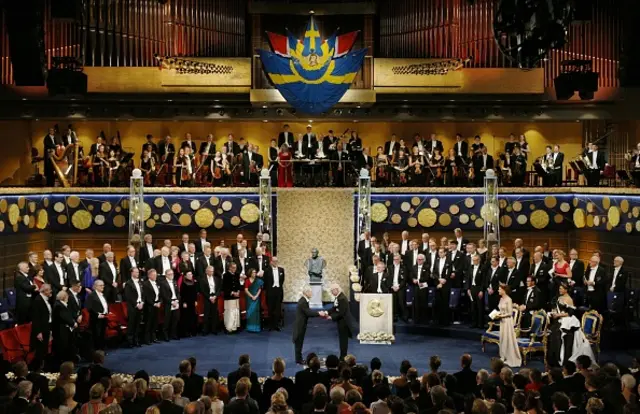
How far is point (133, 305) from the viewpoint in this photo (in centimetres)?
1638

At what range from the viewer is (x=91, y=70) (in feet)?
74.0

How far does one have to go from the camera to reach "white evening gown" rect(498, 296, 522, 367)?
14836mm

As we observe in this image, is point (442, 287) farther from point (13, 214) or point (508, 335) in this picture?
point (13, 214)

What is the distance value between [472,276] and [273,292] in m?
3.68

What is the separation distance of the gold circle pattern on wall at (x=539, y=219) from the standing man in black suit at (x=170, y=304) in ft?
30.1

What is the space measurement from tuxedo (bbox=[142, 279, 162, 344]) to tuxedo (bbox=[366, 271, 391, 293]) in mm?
3729

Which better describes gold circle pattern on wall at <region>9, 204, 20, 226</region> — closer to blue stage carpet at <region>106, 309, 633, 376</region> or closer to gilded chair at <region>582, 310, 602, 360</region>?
blue stage carpet at <region>106, 309, 633, 376</region>

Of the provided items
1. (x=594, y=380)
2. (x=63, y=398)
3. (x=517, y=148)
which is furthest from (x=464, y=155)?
(x=63, y=398)

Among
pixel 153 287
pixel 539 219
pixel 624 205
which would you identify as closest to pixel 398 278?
pixel 153 287

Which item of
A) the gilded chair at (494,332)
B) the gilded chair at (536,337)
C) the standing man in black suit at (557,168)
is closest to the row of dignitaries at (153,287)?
the gilded chair at (494,332)

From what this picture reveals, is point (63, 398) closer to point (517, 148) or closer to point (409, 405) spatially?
point (409, 405)

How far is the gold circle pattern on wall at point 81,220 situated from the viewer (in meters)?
21.7

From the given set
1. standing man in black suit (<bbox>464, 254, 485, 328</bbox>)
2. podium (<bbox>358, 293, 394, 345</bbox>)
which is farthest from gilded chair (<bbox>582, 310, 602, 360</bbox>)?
podium (<bbox>358, 293, 394, 345</bbox>)

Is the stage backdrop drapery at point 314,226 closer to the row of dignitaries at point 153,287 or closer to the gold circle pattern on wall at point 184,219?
the gold circle pattern on wall at point 184,219
